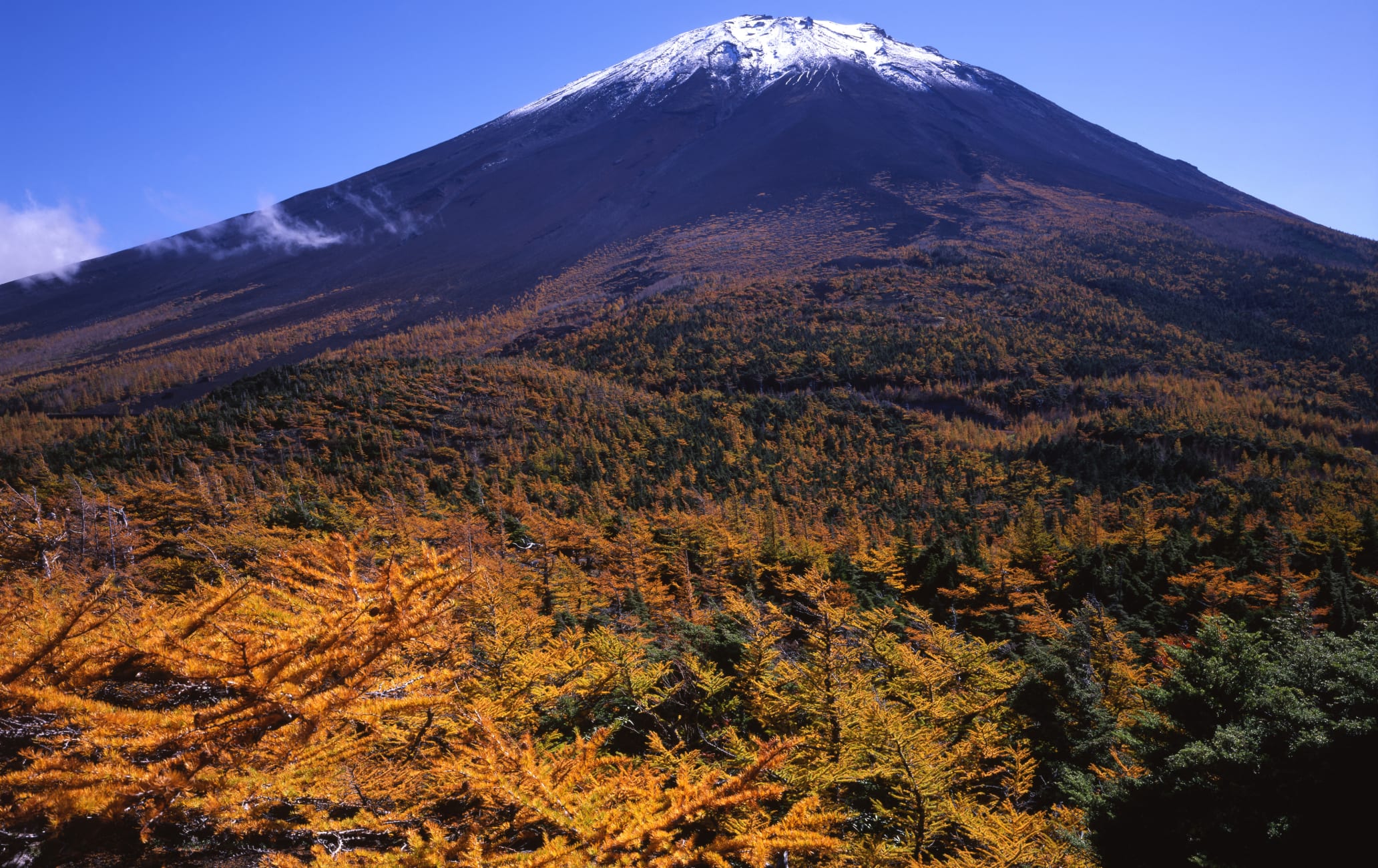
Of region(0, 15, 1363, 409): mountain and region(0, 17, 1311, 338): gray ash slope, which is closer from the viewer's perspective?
region(0, 15, 1363, 409): mountain

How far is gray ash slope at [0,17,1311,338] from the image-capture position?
139500 millimetres

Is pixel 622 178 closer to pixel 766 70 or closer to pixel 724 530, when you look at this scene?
pixel 766 70

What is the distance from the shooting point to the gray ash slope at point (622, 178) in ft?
458

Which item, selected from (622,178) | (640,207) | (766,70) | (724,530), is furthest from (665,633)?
(766,70)

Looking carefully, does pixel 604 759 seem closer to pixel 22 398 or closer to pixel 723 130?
pixel 22 398

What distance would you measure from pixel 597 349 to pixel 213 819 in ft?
310

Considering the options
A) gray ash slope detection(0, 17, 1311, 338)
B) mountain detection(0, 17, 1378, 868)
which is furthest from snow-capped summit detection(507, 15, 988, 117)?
mountain detection(0, 17, 1378, 868)

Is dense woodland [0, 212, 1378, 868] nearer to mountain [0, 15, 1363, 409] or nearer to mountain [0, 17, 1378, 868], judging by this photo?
mountain [0, 17, 1378, 868]

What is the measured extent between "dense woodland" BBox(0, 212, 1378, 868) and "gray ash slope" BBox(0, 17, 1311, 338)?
77.2 metres

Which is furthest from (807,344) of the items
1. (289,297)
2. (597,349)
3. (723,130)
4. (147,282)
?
(147,282)

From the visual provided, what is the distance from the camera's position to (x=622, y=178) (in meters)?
159

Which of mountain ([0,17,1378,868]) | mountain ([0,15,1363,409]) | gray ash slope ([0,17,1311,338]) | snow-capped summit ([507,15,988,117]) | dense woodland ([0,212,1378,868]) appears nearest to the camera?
dense woodland ([0,212,1378,868])

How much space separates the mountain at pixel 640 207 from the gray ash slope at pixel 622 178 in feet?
2.42

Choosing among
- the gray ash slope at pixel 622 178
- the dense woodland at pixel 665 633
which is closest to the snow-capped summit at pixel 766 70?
the gray ash slope at pixel 622 178
